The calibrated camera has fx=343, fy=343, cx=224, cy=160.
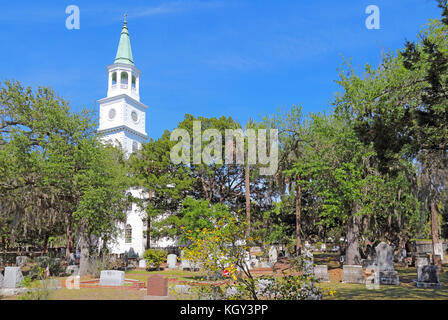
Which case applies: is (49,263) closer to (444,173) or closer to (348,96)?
(348,96)

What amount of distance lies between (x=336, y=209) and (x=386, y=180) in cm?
390

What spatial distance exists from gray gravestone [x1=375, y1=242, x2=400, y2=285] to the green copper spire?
159 ft

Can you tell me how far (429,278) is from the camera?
1631 centimetres

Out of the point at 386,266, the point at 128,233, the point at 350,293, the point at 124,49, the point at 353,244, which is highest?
the point at 124,49

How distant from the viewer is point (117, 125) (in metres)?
54.6

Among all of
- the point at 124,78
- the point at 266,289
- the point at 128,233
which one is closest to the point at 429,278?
the point at 266,289

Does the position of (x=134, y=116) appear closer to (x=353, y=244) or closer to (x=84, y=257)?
(x=84, y=257)

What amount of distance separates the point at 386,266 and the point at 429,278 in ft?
8.78

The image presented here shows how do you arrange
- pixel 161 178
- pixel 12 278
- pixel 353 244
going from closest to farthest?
pixel 12 278, pixel 353 244, pixel 161 178

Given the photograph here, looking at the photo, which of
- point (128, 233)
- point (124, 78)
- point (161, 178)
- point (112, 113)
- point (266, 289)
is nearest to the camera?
point (266, 289)

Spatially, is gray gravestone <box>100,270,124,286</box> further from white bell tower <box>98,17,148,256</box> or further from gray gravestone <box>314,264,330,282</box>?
white bell tower <box>98,17,148,256</box>

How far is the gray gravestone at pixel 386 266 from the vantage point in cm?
1775

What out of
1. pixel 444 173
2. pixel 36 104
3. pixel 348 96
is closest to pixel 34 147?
pixel 36 104

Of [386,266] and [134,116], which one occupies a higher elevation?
[134,116]
